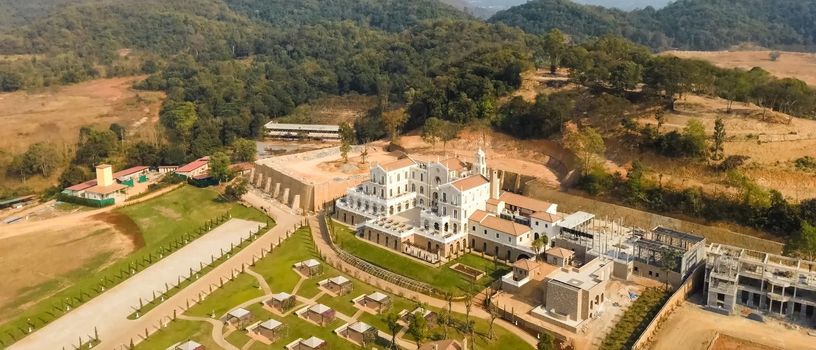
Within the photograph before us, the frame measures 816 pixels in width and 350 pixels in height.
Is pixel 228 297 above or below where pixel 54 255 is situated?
above

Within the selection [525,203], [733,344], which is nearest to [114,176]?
[525,203]

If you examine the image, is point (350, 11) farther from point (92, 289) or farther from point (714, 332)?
point (714, 332)

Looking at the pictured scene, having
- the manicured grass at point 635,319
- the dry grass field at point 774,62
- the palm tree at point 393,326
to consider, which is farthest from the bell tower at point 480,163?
the dry grass field at point 774,62

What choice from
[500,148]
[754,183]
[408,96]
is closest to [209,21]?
[408,96]

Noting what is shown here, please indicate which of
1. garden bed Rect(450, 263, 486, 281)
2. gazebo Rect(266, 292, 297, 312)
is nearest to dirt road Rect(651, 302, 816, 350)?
garden bed Rect(450, 263, 486, 281)

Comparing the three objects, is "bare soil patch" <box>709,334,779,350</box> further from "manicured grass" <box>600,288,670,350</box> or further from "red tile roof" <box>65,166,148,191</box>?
"red tile roof" <box>65,166,148,191</box>

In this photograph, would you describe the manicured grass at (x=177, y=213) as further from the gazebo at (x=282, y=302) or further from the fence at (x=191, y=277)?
the gazebo at (x=282, y=302)
